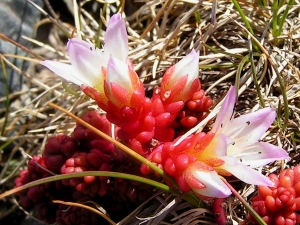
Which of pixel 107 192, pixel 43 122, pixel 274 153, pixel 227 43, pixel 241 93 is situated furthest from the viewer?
pixel 43 122

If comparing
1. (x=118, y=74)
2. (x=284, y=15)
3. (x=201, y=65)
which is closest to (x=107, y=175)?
(x=118, y=74)

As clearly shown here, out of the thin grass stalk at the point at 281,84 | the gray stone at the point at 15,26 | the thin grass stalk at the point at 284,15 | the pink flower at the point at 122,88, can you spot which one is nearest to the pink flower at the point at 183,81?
the pink flower at the point at 122,88

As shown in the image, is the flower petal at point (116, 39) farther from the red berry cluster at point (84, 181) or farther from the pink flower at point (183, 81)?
the red berry cluster at point (84, 181)

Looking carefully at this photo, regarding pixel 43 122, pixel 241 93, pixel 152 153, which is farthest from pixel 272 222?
pixel 43 122

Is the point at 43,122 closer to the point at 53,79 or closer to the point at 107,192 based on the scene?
the point at 53,79

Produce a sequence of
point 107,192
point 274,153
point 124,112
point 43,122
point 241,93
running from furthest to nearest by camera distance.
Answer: point 43,122, point 241,93, point 107,192, point 124,112, point 274,153
